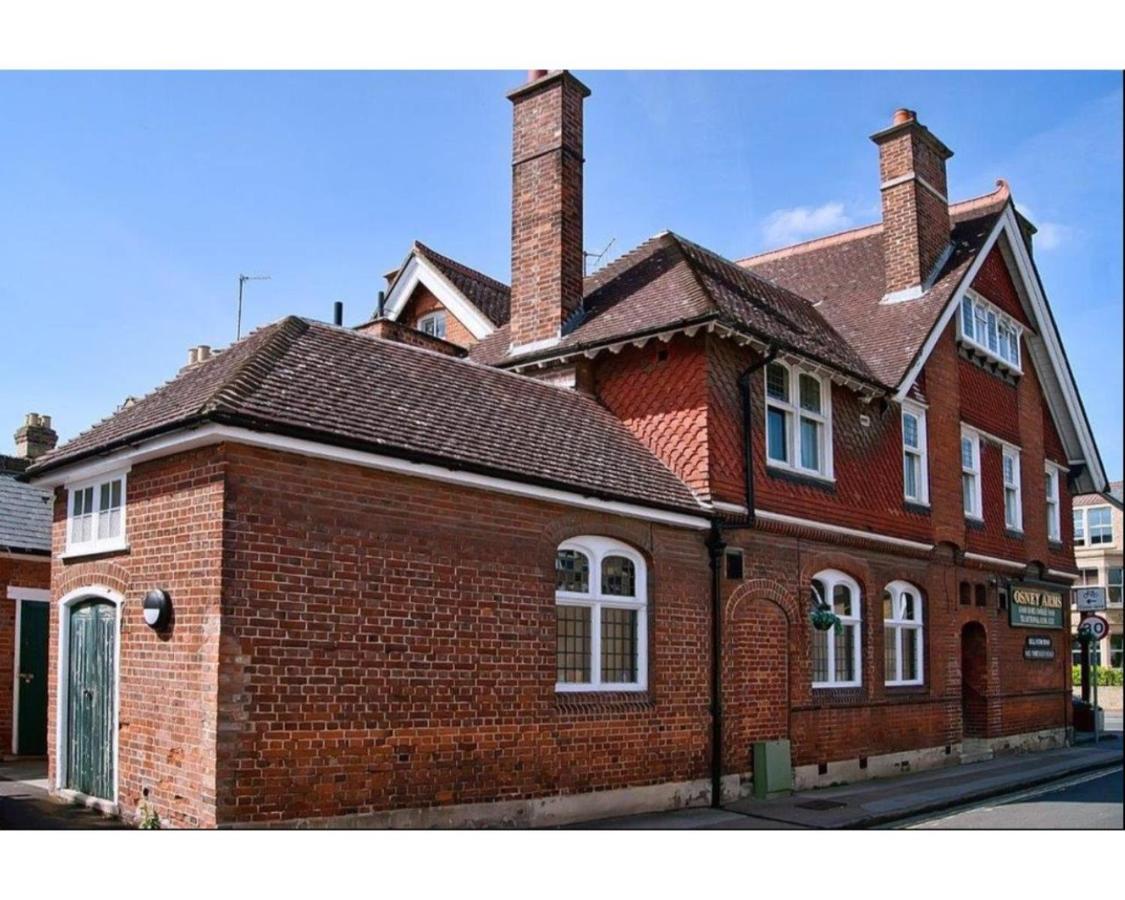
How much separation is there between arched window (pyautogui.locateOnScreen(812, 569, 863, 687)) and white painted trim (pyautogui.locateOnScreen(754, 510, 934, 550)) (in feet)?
2.18

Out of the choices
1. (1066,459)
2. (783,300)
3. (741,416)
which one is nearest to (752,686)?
(741,416)

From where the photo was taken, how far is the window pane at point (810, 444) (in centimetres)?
1719

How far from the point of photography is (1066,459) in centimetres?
2747

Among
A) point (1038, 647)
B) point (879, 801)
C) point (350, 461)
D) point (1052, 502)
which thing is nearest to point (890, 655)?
point (879, 801)

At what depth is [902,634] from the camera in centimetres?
1962

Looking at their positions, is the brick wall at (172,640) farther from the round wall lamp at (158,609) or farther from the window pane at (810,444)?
the window pane at (810,444)

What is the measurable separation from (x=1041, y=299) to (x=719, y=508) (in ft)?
44.2

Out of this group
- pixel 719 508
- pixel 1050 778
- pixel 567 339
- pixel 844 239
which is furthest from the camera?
pixel 844 239

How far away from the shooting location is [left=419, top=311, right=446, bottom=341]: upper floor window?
26.5 metres

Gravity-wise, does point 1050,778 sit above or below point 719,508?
below

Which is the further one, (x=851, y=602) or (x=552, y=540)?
(x=851, y=602)

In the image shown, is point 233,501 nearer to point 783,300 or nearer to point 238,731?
point 238,731

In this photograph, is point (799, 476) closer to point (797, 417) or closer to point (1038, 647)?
point (797, 417)

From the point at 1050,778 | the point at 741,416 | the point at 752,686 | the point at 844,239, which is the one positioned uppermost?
the point at 844,239
